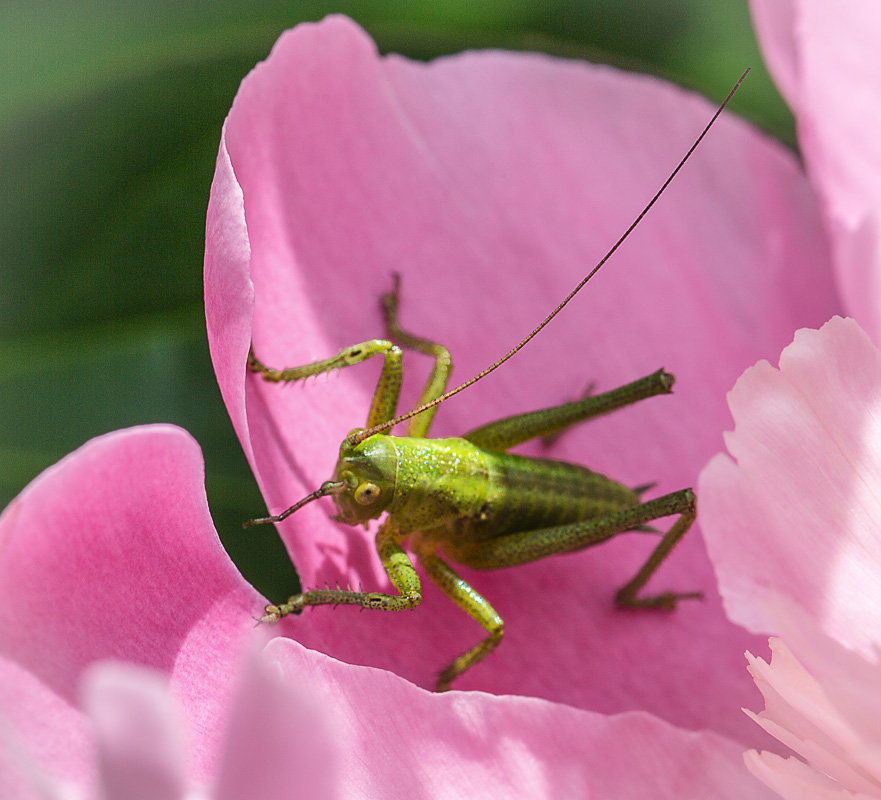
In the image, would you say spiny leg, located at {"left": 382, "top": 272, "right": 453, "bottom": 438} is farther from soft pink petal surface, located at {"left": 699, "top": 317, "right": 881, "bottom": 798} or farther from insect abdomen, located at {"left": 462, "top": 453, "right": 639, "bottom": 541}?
soft pink petal surface, located at {"left": 699, "top": 317, "right": 881, "bottom": 798}

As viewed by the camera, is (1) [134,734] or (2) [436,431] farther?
(2) [436,431]

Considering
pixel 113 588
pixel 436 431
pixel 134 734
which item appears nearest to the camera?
pixel 134 734

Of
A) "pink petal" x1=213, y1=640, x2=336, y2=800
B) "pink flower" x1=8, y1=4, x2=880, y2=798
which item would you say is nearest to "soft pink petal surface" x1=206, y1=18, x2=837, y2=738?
"pink flower" x1=8, y1=4, x2=880, y2=798

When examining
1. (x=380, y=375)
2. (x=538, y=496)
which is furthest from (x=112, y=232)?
(x=538, y=496)

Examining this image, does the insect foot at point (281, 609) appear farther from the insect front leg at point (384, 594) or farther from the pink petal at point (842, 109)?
the pink petal at point (842, 109)

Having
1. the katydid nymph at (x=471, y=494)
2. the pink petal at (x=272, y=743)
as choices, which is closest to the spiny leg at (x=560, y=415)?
the katydid nymph at (x=471, y=494)

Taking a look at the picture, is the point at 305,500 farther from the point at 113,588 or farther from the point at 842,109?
the point at 842,109

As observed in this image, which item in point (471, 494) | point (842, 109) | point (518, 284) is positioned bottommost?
point (471, 494)
